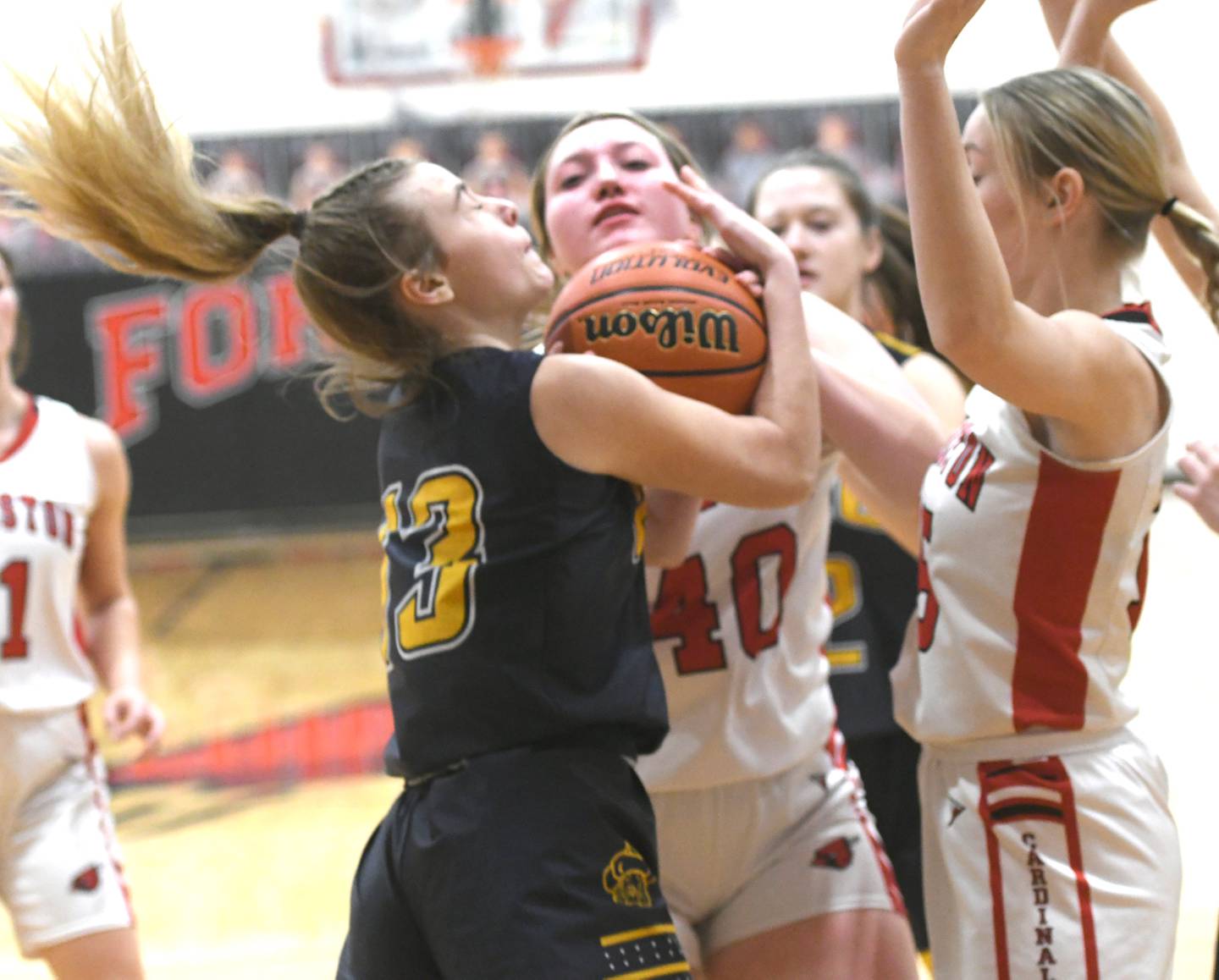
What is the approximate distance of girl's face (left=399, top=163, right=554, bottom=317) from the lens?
2365 millimetres

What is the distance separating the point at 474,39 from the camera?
10727 mm

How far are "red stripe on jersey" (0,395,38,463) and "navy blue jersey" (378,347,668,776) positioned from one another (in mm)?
1795

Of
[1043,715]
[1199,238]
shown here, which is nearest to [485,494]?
[1043,715]

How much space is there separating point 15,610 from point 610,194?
1753mm

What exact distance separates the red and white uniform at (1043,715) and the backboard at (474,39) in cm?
893

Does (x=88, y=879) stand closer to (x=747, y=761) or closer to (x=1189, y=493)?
(x=747, y=761)

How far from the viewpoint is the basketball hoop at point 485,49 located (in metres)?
10.7

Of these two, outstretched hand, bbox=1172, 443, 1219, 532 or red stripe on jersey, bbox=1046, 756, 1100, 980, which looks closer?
red stripe on jersey, bbox=1046, 756, 1100, 980

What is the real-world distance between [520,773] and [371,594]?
314 inches

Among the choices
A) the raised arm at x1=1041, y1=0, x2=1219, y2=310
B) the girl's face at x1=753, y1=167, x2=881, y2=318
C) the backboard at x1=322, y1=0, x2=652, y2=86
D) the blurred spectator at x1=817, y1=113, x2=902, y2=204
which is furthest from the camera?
the backboard at x1=322, y1=0, x2=652, y2=86

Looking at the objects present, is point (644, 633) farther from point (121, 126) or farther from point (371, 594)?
point (371, 594)

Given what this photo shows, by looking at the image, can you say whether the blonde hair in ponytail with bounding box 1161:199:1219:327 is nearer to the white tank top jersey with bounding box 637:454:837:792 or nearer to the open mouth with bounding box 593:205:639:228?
the white tank top jersey with bounding box 637:454:837:792

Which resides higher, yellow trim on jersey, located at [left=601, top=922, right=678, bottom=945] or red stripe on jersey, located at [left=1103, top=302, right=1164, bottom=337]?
red stripe on jersey, located at [left=1103, top=302, right=1164, bottom=337]

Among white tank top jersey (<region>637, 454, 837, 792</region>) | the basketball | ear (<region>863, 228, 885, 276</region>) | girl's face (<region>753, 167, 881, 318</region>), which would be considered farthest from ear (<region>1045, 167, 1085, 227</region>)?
ear (<region>863, 228, 885, 276</region>)
